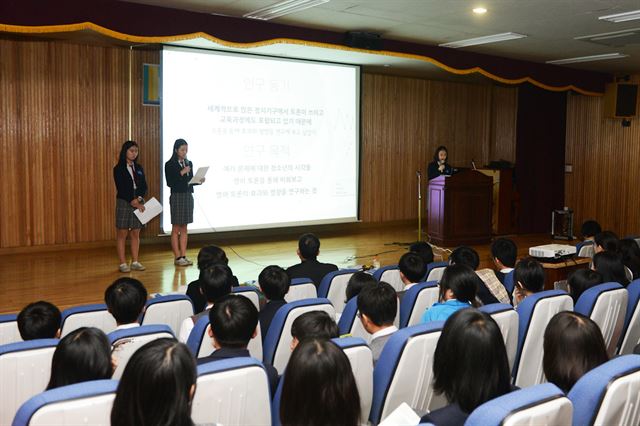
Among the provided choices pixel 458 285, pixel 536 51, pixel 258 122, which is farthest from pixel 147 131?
pixel 458 285

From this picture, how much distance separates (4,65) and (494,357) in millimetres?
7470

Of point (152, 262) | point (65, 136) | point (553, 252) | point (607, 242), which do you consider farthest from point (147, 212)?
point (607, 242)

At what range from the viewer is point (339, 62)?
375 inches

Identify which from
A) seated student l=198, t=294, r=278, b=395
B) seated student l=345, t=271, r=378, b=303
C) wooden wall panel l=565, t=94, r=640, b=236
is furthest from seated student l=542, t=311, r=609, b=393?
wooden wall panel l=565, t=94, r=640, b=236

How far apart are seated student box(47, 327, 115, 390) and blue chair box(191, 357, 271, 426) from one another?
12.5 inches

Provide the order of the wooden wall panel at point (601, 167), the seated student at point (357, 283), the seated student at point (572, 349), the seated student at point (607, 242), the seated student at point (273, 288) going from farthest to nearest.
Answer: the wooden wall panel at point (601, 167), the seated student at point (607, 242), the seated student at point (357, 283), the seated student at point (273, 288), the seated student at point (572, 349)

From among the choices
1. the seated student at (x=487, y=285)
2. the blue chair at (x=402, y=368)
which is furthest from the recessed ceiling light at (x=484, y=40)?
the blue chair at (x=402, y=368)

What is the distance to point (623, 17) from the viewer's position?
23.1 feet

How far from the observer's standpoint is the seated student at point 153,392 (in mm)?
1482

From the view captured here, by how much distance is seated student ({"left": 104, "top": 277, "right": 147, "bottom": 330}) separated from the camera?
303 cm

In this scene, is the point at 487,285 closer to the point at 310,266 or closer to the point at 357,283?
the point at 357,283

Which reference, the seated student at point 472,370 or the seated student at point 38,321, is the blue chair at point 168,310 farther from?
the seated student at point 472,370

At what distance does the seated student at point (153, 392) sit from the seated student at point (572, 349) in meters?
1.19

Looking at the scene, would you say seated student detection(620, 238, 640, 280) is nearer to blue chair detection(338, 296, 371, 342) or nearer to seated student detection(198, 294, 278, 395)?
blue chair detection(338, 296, 371, 342)
